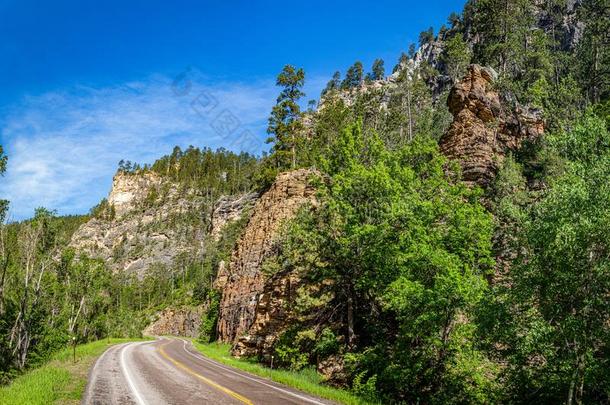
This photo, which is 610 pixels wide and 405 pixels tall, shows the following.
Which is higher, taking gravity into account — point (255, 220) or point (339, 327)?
point (255, 220)

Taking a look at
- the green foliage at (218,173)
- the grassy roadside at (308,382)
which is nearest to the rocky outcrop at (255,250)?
the grassy roadside at (308,382)

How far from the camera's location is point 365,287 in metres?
22.0

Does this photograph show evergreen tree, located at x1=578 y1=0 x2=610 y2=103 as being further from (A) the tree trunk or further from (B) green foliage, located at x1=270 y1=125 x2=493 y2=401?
(A) the tree trunk

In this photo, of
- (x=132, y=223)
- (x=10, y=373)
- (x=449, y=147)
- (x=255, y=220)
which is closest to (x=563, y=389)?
(x=449, y=147)

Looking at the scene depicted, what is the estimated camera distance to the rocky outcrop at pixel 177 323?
269ft

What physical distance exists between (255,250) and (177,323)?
59.9 metres

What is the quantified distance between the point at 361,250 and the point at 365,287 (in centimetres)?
210

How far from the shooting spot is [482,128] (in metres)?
35.2

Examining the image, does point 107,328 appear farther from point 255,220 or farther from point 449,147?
point 449,147

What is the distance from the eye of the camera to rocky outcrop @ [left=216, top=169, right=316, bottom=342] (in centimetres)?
3400

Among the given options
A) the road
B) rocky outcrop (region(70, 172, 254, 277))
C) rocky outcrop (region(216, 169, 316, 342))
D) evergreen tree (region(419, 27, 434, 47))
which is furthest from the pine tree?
evergreen tree (region(419, 27, 434, 47))

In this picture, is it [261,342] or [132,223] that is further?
[132,223]

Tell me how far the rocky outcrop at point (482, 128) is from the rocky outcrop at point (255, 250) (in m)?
12.7

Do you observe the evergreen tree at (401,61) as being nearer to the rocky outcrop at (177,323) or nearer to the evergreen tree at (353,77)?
the evergreen tree at (353,77)
